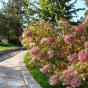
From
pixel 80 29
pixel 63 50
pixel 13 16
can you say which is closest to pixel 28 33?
pixel 63 50

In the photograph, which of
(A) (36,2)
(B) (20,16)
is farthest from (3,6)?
(A) (36,2)

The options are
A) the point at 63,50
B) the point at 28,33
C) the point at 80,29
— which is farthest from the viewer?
the point at 28,33

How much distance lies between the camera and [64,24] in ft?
Result: 12.0

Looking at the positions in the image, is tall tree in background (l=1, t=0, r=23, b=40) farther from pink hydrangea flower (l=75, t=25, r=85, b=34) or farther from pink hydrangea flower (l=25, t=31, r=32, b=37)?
pink hydrangea flower (l=75, t=25, r=85, b=34)

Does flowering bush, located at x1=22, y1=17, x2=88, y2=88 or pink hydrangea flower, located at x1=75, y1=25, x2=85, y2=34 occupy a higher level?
pink hydrangea flower, located at x1=75, y1=25, x2=85, y2=34

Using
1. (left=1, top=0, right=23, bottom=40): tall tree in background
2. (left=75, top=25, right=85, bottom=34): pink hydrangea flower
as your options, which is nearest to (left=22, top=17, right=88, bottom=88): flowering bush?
(left=75, top=25, right=85, bottom=34): pink hydrangea flower

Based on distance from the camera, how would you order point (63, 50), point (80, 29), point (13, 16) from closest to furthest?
point (80, 29) < point (63, 50) < point (13, 16)

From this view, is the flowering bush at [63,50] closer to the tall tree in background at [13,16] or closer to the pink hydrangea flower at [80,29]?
the pink hydrangea flower at [80,29]

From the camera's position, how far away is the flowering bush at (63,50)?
2609mm

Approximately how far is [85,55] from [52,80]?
0.94 m

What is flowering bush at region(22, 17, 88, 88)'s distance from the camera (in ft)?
8.56

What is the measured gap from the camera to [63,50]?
3.71 meters

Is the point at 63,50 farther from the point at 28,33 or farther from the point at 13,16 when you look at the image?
the point at 13,16

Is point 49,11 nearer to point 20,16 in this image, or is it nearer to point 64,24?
point 64,24
